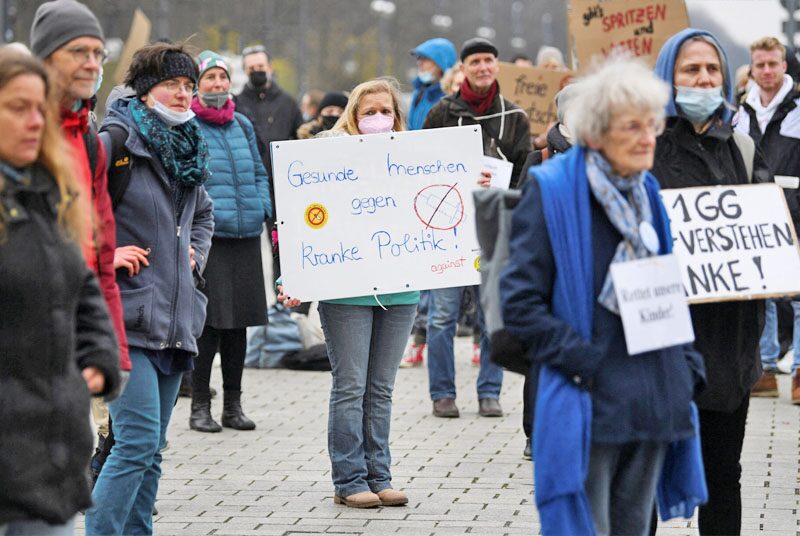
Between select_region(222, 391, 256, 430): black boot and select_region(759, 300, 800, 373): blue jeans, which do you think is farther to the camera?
select_region(759, 300, 800, 373): blue jeans

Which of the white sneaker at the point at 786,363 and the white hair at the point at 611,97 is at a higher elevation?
the white hair at the point at 611,97

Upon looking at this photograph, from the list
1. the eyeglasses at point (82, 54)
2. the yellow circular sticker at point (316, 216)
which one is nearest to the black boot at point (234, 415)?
the yellow circular sticker at point (316, 216)

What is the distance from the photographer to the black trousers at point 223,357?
9.33 meters

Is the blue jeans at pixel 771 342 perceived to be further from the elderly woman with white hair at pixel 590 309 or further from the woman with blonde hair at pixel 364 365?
the elderly woman with white hair at pixel 590 309

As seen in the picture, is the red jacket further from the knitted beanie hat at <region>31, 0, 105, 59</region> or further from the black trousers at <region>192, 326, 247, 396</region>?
the black trousers at <region>192, 326, 247, 396</region>

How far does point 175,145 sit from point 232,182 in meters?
3.21

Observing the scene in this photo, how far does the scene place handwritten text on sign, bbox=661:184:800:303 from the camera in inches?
209

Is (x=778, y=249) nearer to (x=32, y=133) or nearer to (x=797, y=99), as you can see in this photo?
(x=32, y=133)

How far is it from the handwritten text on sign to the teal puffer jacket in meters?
4.23

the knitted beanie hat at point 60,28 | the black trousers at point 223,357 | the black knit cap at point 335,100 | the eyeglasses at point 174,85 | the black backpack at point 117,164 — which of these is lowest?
the black trousers at point 223,357

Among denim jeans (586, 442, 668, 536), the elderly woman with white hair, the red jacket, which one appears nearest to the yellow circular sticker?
the red jacket

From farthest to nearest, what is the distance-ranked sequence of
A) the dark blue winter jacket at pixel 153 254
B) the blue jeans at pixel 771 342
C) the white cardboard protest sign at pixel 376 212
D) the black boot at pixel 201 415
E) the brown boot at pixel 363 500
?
the blue jeans at pixel 771 342
the black boot at pixel 201 415
the white cardboard protest sign at pixel 376 212
the brown boot at pixel 363 500
the dark blue winter jacket at pixel 153 254

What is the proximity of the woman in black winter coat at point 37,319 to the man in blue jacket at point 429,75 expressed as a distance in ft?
28.0

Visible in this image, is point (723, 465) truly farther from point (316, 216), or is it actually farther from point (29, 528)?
point (29, 528)
